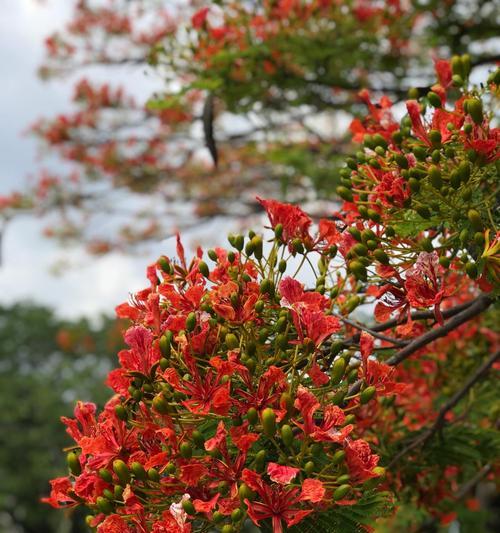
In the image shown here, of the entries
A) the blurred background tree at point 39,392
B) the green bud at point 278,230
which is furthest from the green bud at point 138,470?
the blurred background tree at point 39,392

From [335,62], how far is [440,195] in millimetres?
3460

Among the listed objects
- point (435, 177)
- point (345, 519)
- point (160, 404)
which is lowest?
point (345, 519)

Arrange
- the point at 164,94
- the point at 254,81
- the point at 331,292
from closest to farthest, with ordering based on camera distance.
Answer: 1. the point at 331,292
2. the point at 164,94
3. the point at 254,81

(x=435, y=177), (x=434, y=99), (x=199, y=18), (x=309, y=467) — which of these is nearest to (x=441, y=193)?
(x=435, y=177)

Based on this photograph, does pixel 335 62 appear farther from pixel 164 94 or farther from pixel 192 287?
pixel 192 287

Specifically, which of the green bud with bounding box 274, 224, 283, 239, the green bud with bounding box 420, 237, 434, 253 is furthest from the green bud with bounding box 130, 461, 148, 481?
the green bud with bounding box 420, 237, 434, 253

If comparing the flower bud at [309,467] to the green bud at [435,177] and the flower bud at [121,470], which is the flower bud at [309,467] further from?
the green bud at [435,177]

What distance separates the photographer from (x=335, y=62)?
4973mm

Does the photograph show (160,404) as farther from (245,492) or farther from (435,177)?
(435,177)

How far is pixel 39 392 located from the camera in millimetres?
22594

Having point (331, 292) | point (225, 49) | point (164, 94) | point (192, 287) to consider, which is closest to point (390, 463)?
point (331, 292)

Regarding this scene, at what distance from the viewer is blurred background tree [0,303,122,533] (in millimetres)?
21703

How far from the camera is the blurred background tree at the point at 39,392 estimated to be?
2170cm

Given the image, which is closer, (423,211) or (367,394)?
(367,394)
